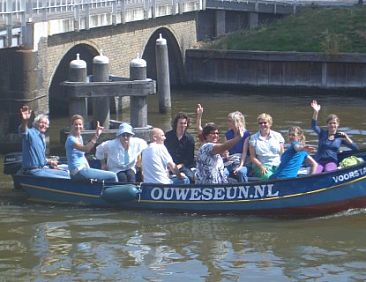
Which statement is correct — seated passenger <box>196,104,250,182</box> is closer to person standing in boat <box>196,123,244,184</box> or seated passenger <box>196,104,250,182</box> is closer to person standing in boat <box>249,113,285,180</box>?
person standing in boat <box>249,113,285,180</box>

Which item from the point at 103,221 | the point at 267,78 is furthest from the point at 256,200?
the point at 267,78

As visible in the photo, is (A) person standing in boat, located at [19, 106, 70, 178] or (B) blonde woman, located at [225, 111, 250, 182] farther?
(A) person standing in boat, located at [19, 106, 70, 178]

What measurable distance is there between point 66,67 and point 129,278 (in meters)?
17.6

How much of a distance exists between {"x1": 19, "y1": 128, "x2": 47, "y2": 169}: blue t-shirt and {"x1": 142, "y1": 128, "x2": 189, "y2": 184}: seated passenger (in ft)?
6.70

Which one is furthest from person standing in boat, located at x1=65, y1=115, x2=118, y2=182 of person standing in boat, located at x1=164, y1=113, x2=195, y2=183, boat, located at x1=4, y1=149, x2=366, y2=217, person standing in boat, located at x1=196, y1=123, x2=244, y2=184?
person standing in boat, located at x1=196, y1=123, x2=244, y2=184

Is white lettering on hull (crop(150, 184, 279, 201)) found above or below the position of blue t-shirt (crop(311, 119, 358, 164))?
below

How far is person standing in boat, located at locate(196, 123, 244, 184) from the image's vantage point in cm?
1720

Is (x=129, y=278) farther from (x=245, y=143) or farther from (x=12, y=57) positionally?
(x=12, y=57)

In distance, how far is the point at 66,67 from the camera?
31703 millimetres

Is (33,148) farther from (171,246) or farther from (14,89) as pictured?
(14,89)

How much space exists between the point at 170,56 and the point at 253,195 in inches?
832

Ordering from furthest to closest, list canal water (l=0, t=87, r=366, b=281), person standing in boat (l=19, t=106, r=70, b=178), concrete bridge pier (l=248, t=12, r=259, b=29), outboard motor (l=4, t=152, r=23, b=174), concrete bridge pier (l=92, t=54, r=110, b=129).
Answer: concrete bridge pier (l=248, t=12, r=259, b=29), concrete bridge pier (l=92, t=54, r=110, b=129), outboard motor (l=4, t=152, r=23, b=174), person standing in boat (l=19, t=106, r=70, b=178), canal water (l=0, t=87, r=366, b=281)

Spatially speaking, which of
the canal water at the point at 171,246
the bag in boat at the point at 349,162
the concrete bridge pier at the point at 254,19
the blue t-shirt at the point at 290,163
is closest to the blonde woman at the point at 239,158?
the blue t-shirt at the point at 290,163

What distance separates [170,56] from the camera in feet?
127
